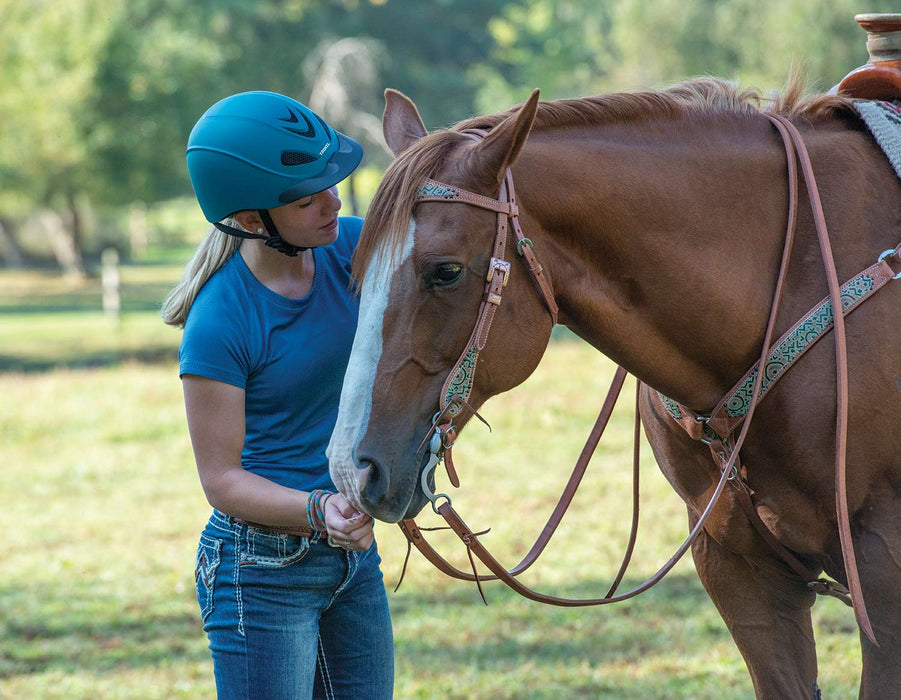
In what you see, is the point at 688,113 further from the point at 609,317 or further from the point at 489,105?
the point at 489,105

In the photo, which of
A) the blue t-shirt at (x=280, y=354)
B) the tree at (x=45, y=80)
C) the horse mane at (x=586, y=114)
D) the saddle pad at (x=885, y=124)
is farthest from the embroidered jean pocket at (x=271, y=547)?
the tree at (x=45, y=80)

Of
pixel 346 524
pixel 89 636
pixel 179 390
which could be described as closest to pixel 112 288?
pixel 179 390

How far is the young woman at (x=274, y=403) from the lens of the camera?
6.97 ft

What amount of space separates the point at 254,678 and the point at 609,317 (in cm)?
115

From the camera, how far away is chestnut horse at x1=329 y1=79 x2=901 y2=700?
1.98 metres

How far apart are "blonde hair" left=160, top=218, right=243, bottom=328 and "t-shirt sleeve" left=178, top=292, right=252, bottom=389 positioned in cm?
10

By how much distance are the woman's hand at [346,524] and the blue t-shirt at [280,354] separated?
12.0 inches

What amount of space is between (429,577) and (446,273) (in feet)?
13.4

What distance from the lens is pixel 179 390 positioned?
38.1ft

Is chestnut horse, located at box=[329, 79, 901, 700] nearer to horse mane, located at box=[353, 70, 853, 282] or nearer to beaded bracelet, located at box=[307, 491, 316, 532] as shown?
horse mane, located at box=[353, 70, 853, 282]

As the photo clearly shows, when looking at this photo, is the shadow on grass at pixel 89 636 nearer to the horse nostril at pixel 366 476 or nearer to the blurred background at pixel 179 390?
the blurred background at pixel 179 390

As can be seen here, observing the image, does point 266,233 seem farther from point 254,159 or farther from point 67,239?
point 67,239

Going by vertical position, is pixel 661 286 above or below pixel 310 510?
above

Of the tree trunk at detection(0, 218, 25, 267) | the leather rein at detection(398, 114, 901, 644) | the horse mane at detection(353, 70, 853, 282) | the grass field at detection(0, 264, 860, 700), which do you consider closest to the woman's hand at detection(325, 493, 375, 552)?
the leather rein at detection(398, 114, 901, 644)
